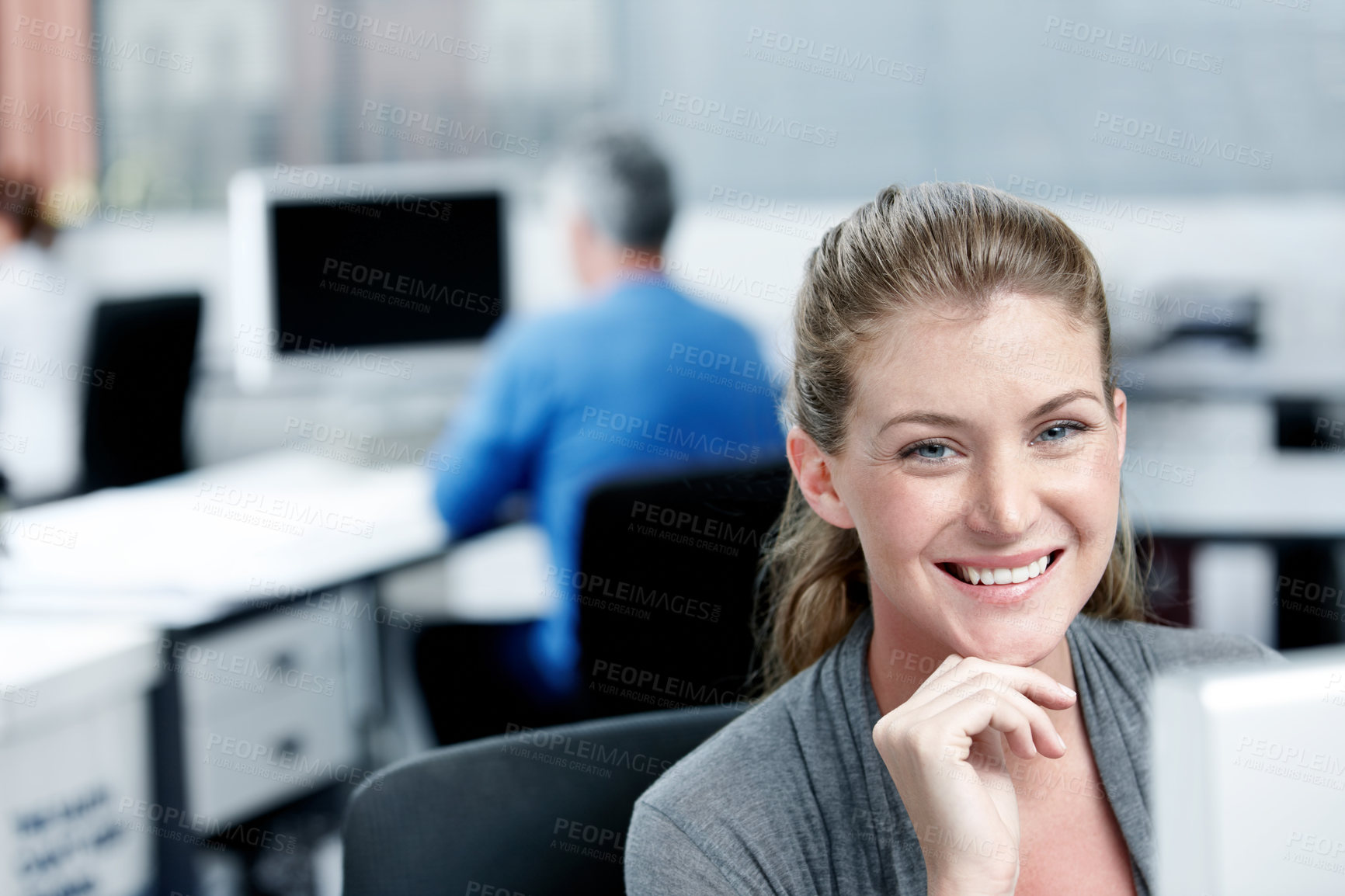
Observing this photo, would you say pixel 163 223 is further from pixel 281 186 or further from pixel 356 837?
pixel 356 837

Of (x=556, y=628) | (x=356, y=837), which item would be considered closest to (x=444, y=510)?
(x=556, y=628)

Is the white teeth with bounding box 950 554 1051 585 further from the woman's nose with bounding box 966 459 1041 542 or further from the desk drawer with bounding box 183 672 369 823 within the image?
the desk drawer with bounding box 183 672 369 823

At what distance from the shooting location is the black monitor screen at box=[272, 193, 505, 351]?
2.95 metres

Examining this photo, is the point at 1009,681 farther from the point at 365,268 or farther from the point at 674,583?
the point at 365,268

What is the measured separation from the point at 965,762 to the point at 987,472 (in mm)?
217

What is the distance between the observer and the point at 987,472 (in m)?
0.95

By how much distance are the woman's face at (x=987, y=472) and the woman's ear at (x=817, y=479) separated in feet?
0.21

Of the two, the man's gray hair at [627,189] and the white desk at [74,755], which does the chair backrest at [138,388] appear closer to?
the white desk at [74,755]

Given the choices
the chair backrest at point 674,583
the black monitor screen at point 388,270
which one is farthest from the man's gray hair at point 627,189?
the chair backrest at point 674,583

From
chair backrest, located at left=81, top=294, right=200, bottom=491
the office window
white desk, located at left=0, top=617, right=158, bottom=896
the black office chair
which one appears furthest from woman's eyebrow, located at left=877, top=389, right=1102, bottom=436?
the office window

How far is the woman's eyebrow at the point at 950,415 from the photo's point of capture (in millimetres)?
950

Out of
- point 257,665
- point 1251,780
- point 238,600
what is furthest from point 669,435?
point 1251,780

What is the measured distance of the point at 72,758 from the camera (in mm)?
1828

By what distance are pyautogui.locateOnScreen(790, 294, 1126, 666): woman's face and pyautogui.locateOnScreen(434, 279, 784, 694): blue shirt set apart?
122 centimetres
